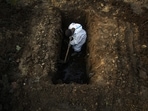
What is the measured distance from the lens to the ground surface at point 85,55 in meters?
5.12

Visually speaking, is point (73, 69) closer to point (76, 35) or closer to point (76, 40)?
point (76, 40)

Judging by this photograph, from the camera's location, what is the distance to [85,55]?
21.9ft

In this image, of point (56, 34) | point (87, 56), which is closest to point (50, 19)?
point (56, 34)

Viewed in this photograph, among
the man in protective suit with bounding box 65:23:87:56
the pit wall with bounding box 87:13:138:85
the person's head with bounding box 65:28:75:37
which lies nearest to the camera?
the pit wall with bounding box 87:13:138:85

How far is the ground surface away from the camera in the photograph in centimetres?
512

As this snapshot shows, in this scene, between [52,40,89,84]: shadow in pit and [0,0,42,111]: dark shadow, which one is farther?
[52,40,89,84]: shadow in pit

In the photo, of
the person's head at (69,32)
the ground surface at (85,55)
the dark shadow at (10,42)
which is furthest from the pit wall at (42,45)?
the person's head at (69,32)

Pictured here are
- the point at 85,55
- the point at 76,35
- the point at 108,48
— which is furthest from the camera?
the point at 85,55

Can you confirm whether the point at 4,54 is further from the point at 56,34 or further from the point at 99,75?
the point at 99,75

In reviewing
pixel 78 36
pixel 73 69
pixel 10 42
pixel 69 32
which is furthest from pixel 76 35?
pixel 10 42

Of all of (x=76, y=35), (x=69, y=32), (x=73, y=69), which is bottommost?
(x=73, y=69)

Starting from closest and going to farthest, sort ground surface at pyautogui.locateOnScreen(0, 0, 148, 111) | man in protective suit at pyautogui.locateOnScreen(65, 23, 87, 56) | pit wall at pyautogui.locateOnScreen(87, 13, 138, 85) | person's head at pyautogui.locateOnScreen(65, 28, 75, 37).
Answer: ground surface at pyautogui.locateOnScreen(0, 0, 148, 111) → pit wall at pyautogui.locateOnScreen(87, 13, 138, 85) → person's head at pyautogui.locateOnScreen(65, 28, 75, 37) → man in protective suit at pyautogui.locateOnScreen(65, 23, 87, 56)

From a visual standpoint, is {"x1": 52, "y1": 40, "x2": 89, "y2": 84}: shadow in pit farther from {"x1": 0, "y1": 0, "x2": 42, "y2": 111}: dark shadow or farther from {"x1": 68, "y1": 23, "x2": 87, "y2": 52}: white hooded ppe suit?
{"x1": 0, "y1": 0, "x2": 42, "y2": 111}: dark shadow

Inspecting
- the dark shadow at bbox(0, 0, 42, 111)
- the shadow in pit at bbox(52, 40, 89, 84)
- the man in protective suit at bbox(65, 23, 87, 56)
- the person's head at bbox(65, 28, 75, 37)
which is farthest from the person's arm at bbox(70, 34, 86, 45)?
the dark shadow at bbox(0, 0, 42, 111)
